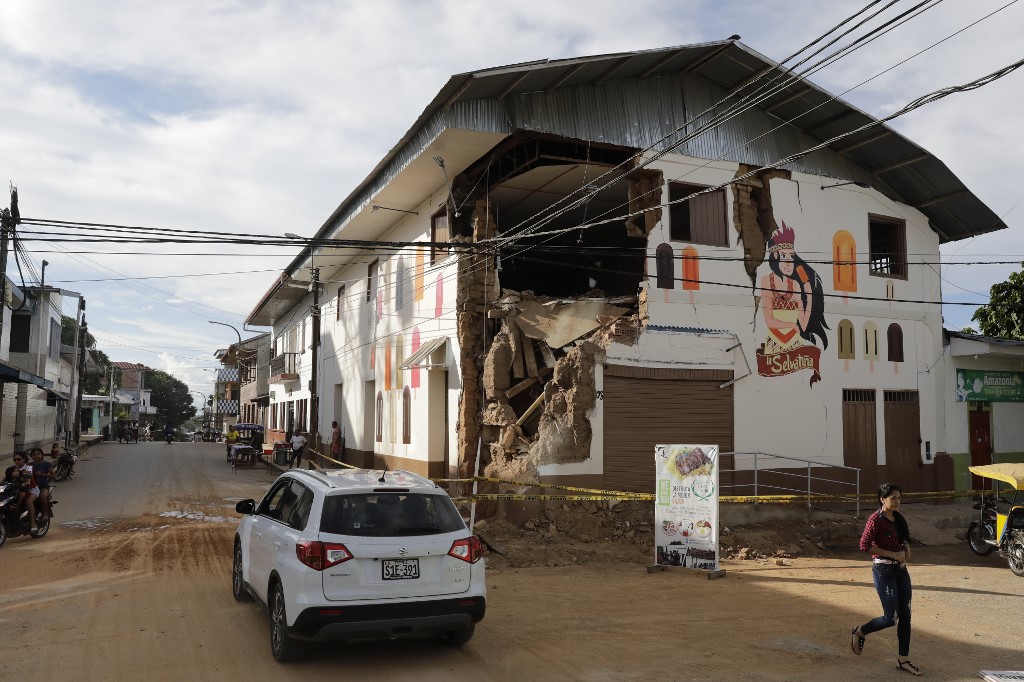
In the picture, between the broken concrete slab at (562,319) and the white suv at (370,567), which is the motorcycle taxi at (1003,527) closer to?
the broken concrete slab at (562,319)

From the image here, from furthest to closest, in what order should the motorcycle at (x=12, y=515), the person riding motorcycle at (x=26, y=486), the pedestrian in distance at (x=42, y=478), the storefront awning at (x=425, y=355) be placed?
the storefront awning at (x=425, y=355)
the pedestrian in distance at (x=42, y=478)
the person riding motorcycle at (x=26, y=486)
the motorcycle at (x=12, y=515)

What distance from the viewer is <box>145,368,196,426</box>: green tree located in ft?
341

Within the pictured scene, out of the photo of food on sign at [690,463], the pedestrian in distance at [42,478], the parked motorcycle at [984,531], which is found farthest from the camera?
the pedestrian in distance at [42,478]

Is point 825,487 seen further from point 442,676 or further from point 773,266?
point 442,676

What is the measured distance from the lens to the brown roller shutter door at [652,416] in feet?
49.3

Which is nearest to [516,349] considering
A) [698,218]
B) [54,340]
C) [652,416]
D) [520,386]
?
[520,386]

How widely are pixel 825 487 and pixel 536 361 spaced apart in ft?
23.8

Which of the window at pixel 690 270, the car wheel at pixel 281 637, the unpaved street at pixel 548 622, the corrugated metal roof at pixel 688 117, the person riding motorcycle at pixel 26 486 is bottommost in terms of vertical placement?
the unpaved street at pixel 548 622

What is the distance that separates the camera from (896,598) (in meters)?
6.79

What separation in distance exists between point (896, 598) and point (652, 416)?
872 centimetres

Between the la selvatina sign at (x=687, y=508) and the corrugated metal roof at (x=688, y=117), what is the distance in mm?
5527

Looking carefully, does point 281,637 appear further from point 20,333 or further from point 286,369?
point 20,333

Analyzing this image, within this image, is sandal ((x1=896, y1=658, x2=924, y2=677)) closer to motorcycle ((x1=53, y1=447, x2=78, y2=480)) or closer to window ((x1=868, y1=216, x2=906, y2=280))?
window ((x1=868, y1=216, x2=906, y2=280))

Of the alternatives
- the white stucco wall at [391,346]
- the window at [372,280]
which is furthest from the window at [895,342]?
the window at [372,280]
